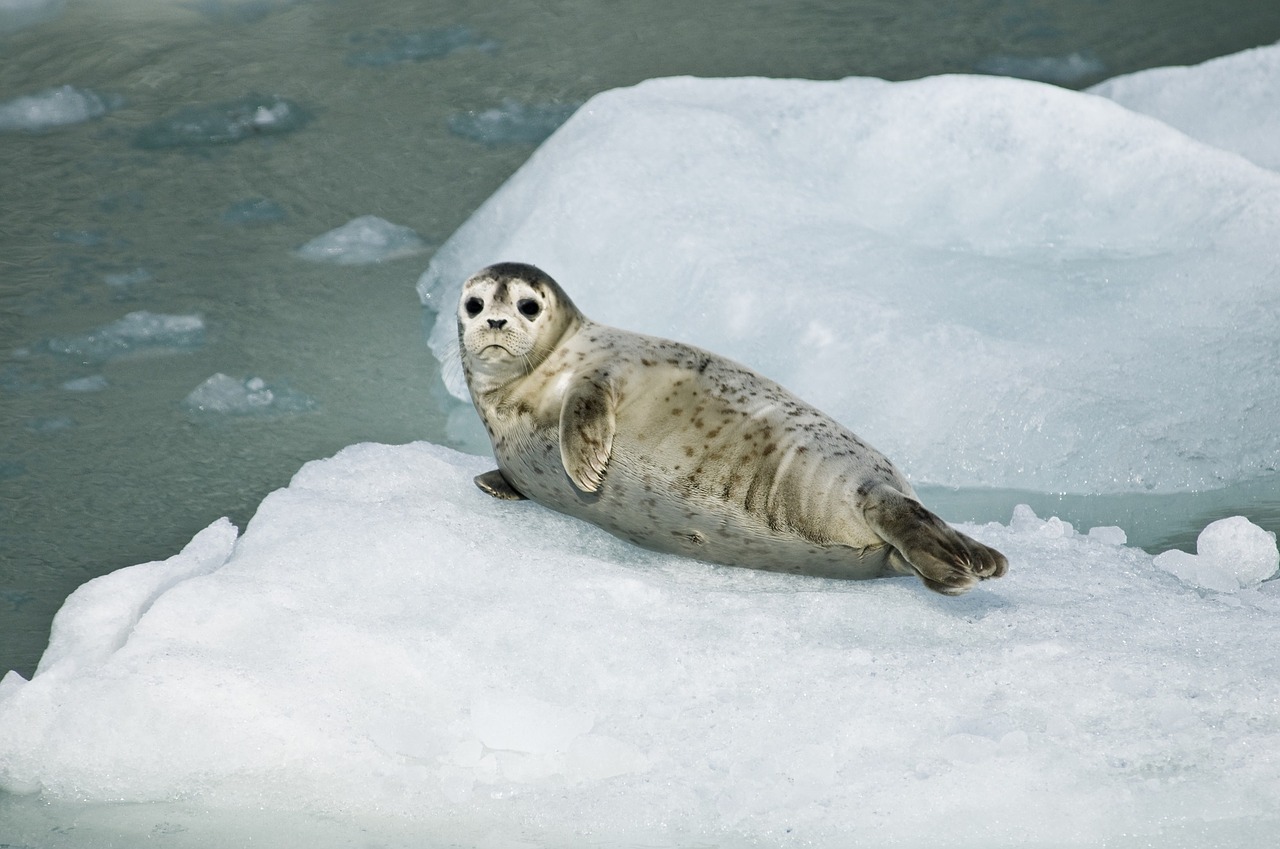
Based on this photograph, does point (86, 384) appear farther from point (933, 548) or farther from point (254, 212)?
point (933, 548)

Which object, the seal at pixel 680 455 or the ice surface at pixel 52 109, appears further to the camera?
the ice surface at pixel 52 109

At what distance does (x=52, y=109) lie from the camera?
6.56m

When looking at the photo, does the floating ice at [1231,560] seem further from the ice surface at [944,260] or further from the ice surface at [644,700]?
the ice surface at [944,260]

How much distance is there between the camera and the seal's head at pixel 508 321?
316cm

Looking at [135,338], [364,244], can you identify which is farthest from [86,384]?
[364,244]

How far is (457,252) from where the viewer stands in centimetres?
515

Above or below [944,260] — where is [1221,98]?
above

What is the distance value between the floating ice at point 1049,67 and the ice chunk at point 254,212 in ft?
10.1

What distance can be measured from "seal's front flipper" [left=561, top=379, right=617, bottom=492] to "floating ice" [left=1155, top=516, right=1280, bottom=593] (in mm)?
1185

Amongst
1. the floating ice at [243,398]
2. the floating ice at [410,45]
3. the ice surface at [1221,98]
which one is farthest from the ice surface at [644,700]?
the floating ice at [410,45]

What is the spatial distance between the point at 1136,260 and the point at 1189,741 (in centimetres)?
239

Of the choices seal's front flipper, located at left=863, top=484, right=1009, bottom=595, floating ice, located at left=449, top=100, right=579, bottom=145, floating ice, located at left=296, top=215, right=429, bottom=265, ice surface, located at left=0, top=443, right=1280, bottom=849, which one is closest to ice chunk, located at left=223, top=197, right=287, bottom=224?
floating ice, located at left=296, top=215, right=429, bottom=265

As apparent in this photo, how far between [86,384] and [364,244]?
Answer: 121cm

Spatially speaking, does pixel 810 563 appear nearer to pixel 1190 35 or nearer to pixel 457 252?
pixel 457 252
